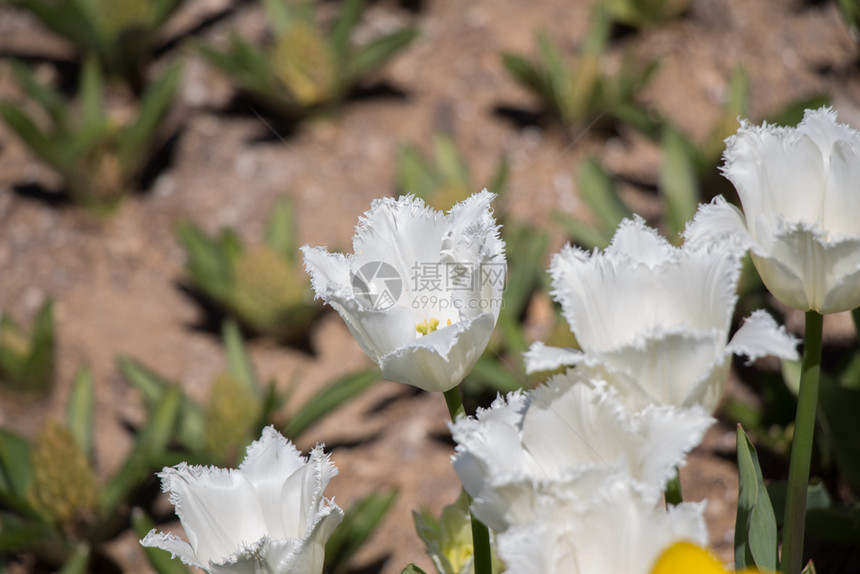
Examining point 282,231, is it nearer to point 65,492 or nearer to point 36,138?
point 36,138

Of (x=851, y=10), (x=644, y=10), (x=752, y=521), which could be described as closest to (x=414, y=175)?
(x=644, y=10)

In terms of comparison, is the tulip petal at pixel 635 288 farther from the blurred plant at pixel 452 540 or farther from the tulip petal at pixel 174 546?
the tulip petal at pixel 174 546

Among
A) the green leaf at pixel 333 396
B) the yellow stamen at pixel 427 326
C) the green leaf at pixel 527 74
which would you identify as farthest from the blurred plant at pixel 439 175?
the yellow stamen at pixel 427 326

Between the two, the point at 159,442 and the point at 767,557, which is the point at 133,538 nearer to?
the point at 159,442

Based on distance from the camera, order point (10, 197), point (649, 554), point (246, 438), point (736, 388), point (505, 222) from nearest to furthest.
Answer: point (649, 554), point (246, 438), point (736, 388), point (505, 222), point (10, 197)

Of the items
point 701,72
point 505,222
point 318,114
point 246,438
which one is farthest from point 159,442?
point 701,72

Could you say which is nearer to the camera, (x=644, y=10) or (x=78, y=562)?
(x=78, y=562)

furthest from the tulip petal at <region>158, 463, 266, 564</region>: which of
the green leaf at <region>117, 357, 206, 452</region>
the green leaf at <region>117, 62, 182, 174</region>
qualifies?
the green leaf at <region>117, 62, 182, 174</region>
